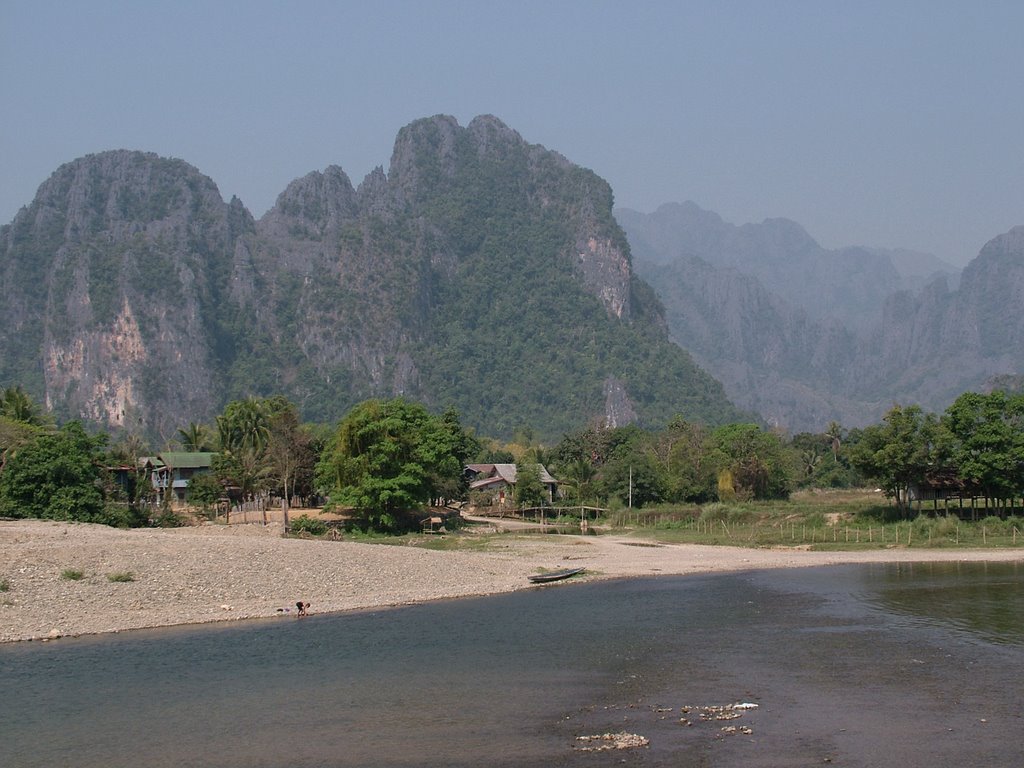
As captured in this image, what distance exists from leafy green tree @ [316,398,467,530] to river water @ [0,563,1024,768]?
22635mm

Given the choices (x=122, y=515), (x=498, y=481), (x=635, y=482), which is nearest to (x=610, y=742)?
(x=122, y=515)

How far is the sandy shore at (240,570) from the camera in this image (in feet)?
113

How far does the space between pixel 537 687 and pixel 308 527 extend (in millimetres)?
35333

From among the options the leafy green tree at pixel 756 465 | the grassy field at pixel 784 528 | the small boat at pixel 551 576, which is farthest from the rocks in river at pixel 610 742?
the leafy green tree at pixel 756 465

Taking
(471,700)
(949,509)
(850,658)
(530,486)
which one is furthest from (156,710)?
(530,486)

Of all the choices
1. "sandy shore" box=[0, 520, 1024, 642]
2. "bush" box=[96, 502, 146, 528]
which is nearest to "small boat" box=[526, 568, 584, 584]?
"sandy shore" box=[0, 520, 1024, 642]

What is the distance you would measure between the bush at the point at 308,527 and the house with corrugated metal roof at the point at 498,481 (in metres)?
33.8

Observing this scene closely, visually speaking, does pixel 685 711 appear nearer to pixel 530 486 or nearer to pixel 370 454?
pixel 370 454

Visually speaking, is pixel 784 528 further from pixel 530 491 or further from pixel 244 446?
pixel 244 446

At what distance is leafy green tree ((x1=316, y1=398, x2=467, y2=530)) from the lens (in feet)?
202

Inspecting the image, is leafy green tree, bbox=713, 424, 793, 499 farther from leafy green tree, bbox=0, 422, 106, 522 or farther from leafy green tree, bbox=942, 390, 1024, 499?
leafy green tree, bbox=0, 422, 106, 522

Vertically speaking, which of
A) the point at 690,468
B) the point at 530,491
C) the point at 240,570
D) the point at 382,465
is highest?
the point at 690,468

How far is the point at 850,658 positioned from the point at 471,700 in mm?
10994

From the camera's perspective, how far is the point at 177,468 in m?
91.5
